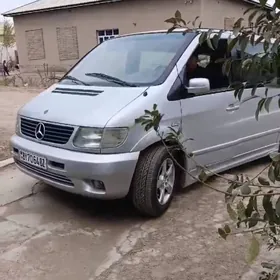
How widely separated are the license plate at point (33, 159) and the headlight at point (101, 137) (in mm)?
450

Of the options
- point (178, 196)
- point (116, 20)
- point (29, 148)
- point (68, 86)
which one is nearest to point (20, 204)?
point (29, 148)

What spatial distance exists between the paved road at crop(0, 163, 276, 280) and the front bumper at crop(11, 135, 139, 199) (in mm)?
387

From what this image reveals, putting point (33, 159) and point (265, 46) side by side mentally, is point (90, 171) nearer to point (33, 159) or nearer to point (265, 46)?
point (33, 159)

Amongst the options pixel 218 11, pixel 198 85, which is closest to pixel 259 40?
pixel 198 85

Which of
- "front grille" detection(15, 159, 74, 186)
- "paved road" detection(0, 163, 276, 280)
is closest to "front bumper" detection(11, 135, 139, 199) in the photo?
"front grille" detection(15, 159, 74, 186)

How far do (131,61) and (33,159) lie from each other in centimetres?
147

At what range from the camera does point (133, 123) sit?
11.6ft

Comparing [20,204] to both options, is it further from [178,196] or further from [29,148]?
[178,196]

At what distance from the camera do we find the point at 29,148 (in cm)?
390

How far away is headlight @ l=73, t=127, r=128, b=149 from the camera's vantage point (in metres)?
3.48

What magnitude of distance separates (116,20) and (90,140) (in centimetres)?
1526

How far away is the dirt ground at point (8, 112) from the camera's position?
21.5 ft

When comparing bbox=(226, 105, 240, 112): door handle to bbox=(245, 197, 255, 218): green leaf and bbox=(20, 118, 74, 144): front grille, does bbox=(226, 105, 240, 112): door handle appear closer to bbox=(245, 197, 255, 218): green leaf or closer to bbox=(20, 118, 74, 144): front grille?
bbox=(20, 118, 74, 144): front grille

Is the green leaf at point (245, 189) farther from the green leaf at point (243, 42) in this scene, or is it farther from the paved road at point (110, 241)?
the paved road at point (110, 241)
